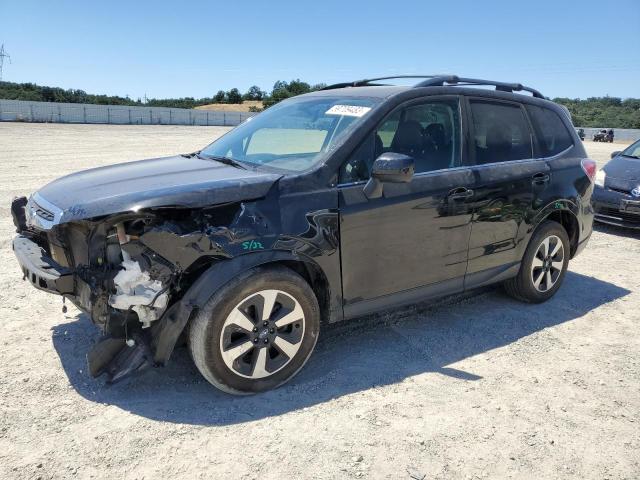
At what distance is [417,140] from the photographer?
3.93 m

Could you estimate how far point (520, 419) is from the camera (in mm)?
3152

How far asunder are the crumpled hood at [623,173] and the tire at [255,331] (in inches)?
272

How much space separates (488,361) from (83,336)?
302 cm

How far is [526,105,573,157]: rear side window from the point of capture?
482 cm

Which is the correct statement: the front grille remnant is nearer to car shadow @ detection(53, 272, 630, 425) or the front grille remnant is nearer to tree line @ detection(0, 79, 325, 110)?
car shadow @ detection(53, 272, 630, 425)

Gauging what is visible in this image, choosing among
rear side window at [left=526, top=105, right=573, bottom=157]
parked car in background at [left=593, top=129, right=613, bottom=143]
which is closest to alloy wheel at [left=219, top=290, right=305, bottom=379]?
rear side window at [left=526, top=105, right=573, bottom=157]

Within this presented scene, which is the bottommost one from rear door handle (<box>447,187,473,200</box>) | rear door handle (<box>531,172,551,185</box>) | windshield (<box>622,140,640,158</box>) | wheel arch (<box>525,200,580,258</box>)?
wheel arch (<box>525,200,580,258</box>)

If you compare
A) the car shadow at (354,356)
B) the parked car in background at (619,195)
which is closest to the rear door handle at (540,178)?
the car shadow at (354,356)

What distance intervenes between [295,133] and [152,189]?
1326mm

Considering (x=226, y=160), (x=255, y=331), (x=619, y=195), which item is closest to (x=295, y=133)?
(x=226, y=160)

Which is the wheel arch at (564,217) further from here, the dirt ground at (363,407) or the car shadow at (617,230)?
the car shadow at (617,230)

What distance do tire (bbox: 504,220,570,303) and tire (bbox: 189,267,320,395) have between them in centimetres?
Result: 236

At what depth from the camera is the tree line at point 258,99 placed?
64188mm

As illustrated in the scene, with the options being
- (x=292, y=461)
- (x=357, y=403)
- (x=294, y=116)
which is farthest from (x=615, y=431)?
(x=294, y=116)
